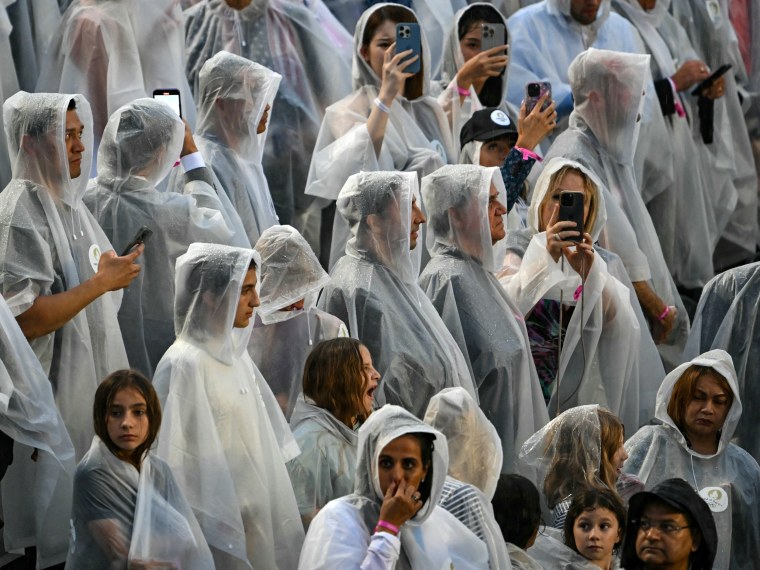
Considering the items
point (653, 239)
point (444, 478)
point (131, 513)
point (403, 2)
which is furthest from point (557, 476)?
point (403, 2)

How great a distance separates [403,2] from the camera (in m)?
9.05

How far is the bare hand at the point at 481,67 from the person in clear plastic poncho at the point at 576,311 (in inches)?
39.1

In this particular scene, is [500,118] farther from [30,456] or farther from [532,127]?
[30,456]

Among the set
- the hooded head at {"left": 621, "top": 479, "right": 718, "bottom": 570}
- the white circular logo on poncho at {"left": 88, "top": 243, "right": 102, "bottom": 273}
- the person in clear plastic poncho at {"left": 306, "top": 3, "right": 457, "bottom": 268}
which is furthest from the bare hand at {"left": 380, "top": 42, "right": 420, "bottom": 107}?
the hooded head at {"left": 621, "top": 479, "right": 718, "bottom": 570}

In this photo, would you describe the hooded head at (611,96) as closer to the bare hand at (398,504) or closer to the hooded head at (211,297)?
the hooded head at (211,297)

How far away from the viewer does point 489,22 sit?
8555mm

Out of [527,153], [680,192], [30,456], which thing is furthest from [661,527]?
[680,192]

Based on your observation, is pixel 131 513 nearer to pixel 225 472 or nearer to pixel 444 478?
pixel 225 472

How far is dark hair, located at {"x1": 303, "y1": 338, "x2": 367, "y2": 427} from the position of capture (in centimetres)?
587

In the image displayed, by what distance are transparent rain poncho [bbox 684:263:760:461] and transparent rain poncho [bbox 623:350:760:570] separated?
53cm

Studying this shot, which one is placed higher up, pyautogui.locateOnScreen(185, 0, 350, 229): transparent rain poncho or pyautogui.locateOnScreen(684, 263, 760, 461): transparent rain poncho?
pyautogui.locateOnScreen(185, 0, 350, 229): transparent rain poncho

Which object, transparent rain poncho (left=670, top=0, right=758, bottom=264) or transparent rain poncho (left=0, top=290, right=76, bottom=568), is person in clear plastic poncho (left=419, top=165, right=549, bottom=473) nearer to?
transparent rain poncho (left=0, top=290, right=76, bottom=568)

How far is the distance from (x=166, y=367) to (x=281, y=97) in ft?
9.56

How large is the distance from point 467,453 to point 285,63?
321 cm
